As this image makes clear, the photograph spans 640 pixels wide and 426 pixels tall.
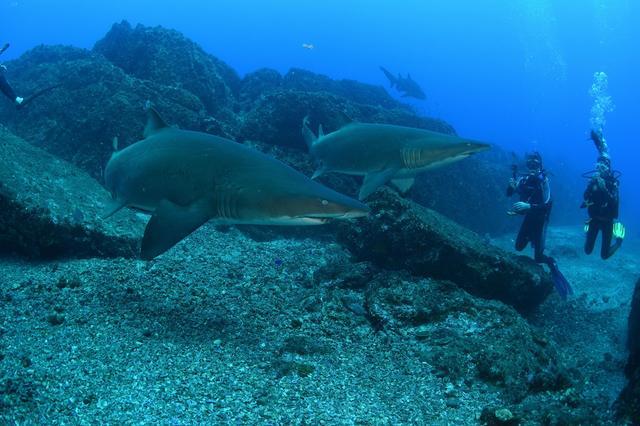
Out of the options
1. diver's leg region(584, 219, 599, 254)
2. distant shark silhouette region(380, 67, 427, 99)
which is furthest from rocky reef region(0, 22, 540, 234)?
distant shark silhouette region(380, 67, 427, 99)

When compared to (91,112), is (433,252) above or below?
below

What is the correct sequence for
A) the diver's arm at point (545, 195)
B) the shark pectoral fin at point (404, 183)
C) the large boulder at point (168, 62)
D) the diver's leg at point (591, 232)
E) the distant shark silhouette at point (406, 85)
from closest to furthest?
the shark pectoral fin at point (404, 183) < the diver's arm at point (545, 195) < the diver's leg at point (591, 232) < the large boulder at point (168, 62) < the distant shark silhouette at point (406, 85)

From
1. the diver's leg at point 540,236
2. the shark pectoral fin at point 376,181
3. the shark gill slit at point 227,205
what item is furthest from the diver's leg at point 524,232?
the shark gill slit at point 227,205

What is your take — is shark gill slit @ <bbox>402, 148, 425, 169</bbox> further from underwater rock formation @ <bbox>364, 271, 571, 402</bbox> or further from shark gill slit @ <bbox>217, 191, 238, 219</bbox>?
shark gill slit @ <bbox>217, 191, 238, 219</bbox>

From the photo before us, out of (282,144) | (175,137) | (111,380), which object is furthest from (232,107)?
(111,380)

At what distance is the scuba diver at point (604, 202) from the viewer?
1108 cm

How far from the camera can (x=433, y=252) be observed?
670cm

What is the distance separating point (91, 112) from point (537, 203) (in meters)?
12.0

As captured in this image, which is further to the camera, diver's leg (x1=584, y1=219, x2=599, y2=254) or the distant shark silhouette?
the distant shark silhouette

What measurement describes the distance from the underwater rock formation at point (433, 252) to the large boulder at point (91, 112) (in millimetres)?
6439

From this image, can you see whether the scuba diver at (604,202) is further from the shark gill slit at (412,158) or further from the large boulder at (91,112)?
the large boulder at (91,112)

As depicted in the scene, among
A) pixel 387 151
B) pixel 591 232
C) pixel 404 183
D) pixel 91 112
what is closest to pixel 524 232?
pixel 591 232

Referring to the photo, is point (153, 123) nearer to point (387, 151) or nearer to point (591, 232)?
point (387, 151)

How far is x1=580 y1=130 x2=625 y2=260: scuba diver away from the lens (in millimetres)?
11078
